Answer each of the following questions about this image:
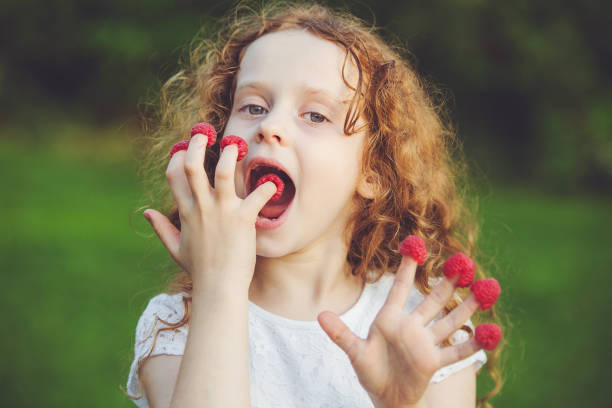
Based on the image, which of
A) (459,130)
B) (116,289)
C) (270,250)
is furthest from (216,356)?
(459,130)

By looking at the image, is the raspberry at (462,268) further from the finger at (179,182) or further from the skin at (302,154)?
the finger at (179,182)

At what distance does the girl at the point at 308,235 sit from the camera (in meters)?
1.32

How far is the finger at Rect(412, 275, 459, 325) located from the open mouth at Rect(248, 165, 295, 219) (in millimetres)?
565

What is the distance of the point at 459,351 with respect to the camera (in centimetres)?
125

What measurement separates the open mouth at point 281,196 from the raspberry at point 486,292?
64cm

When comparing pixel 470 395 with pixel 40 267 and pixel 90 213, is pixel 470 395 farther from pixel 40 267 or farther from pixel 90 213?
pixel 90 213

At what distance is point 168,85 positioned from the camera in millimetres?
2346

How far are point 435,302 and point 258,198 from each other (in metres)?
0.49

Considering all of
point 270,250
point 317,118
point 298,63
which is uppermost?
point 298,63

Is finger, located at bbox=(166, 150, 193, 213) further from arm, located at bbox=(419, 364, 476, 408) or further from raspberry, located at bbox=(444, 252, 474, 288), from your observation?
arm, located at bbox=(419, 364, 476, 408)

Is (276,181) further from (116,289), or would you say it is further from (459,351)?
(116,289)

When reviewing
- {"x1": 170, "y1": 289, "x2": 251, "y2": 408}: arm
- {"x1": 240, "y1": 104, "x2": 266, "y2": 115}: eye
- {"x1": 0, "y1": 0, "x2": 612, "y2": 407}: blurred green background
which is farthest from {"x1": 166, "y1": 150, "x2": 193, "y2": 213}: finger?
{"x1": 0, "y1": 0, "x2": 612, "y2": 407}: blurred green background

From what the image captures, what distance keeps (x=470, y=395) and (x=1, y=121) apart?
10109 millimetres

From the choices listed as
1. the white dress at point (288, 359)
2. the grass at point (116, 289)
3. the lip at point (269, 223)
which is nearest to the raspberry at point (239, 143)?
the lip at point (269, 223)
